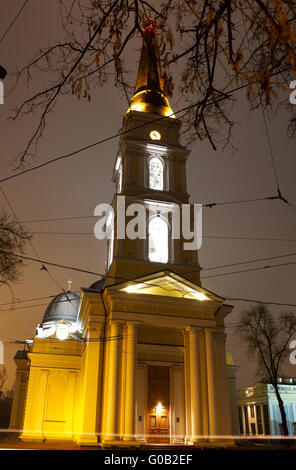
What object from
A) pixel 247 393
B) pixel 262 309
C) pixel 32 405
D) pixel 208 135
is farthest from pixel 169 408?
pixel 247 393

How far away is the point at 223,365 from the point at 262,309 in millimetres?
11618

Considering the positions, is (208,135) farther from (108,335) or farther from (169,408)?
(169,408)

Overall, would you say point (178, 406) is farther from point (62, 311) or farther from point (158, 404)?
point (62, 311)

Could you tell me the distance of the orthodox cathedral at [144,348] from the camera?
59.5 feet

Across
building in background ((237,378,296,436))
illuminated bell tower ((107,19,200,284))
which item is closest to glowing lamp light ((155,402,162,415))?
illuminated bell tower ((107,19,200,284))

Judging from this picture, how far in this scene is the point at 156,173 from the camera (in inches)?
1045

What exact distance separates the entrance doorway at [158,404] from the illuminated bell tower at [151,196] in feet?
17.5

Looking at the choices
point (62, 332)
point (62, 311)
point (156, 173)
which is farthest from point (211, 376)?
point (62, 311)

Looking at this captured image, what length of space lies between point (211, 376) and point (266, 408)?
3830cm

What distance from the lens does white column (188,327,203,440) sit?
17984 millimetres

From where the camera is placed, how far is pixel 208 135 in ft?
11.9

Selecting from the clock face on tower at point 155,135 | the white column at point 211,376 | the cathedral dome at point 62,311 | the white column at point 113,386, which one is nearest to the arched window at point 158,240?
the white column at point 211,376

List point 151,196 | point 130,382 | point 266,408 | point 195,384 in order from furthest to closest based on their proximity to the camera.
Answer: point 266,408
point 151,196
point 195,384
point 130,382

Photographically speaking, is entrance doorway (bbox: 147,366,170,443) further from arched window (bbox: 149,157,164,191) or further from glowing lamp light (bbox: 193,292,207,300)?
arched window (bbox: 149,157,164,191)
